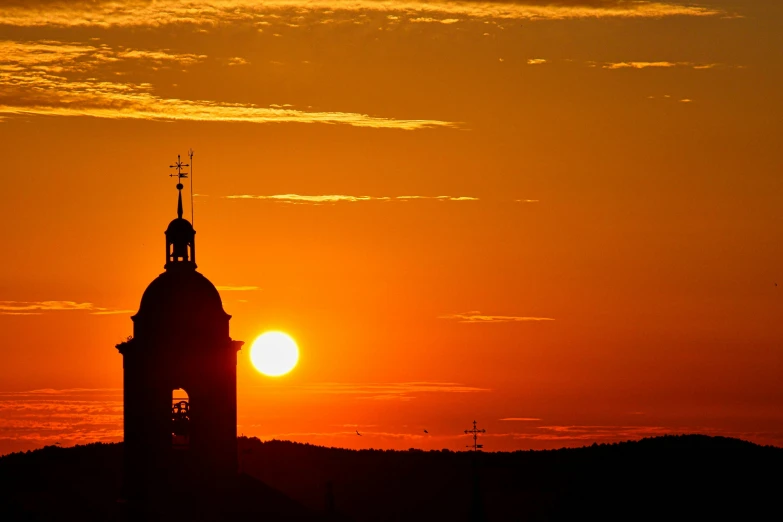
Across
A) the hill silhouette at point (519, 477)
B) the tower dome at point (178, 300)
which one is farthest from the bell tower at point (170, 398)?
the hill silhouette at point (519, 477)

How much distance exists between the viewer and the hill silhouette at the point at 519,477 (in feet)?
346

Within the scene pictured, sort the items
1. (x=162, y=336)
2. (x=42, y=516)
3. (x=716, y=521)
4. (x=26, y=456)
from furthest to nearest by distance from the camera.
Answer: (x=716, y=521)
(x=26, y=456)
(x=42, y=516)
(x=162, y=336)

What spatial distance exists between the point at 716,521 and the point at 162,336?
46435 millimetres

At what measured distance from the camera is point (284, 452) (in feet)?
375

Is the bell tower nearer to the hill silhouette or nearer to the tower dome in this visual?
the tower dome

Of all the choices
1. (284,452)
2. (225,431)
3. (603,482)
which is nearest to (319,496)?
(284,452)

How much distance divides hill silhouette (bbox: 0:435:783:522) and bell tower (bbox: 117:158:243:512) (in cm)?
2386

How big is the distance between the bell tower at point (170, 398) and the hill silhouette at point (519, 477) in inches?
939

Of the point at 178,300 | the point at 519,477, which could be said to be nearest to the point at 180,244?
the point at 178,300

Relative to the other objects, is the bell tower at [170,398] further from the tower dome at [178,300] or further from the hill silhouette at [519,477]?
the hill silhouette at [519,477]

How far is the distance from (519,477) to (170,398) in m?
47.4

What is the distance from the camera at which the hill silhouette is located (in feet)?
346

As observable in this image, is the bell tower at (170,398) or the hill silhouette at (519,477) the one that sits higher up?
the hill silhouette at (519,477)

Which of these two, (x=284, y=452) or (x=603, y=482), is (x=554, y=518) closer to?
(x=603, y=482)
